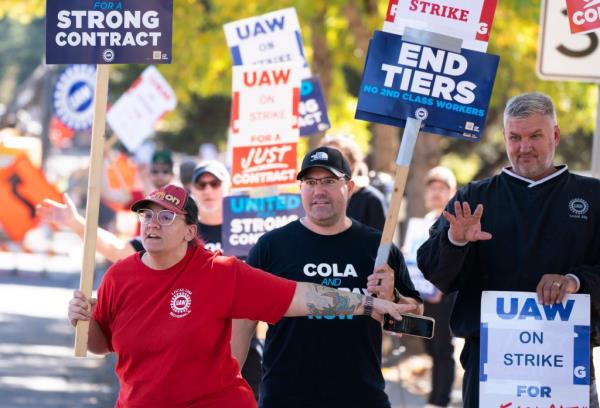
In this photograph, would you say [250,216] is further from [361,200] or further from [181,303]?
[181,303]

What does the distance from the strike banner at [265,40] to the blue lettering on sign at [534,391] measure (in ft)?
16.4

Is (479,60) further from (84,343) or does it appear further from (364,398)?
(84,343)

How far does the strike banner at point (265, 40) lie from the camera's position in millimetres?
10852

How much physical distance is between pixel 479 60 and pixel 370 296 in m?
1.31

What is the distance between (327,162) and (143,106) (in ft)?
41.9

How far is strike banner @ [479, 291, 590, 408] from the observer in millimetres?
6277

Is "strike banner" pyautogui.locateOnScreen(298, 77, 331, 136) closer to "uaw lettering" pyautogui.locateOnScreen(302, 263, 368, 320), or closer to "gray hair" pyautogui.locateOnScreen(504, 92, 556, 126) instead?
"uaw lettering" pyautogui.locateOnScreen(302, 263, 368, 320)

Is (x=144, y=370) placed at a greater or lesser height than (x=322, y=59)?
lesser

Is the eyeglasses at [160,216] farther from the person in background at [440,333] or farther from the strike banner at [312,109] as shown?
the strike banner at [312,109]

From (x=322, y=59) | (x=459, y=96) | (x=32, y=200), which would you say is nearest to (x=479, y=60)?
(x=459, y=96)

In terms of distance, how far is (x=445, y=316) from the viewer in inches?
474

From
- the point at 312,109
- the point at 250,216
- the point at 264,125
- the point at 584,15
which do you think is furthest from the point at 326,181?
the point at 312,109

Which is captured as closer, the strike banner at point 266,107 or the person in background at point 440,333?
the strike banner at point 266,107

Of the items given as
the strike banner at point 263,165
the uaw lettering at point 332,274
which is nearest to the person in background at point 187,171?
the strike banner at point 263,165
